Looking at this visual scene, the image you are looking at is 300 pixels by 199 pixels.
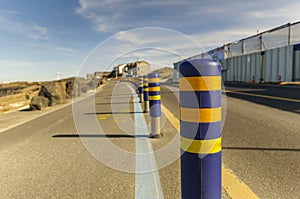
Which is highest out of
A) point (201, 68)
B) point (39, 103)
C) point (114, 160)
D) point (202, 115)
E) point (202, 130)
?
point (201, 68)

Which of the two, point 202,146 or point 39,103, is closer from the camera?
point 202,146

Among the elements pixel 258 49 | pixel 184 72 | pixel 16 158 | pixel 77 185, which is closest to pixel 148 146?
pixel 77 185

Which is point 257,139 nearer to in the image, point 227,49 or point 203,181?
point 203,181

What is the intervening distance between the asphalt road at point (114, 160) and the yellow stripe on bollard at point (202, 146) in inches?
37.4

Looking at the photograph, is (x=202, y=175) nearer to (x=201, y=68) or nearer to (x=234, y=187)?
(x=201, y=68)

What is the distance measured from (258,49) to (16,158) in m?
26.9

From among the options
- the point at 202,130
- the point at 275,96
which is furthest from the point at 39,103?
the point at 275,96

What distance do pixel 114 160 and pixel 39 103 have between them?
8346 millimetres

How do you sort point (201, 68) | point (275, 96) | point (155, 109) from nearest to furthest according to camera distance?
point (201, 68)
point (155, 109)
point (275, 96)

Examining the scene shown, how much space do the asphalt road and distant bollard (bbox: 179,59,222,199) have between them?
32.3 inches

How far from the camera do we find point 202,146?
158cm

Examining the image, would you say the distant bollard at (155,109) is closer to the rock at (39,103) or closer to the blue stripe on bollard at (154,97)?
the blue stripe on bollard at (154,97)

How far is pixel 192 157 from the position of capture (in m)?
1.60

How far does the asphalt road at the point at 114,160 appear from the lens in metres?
2.54
